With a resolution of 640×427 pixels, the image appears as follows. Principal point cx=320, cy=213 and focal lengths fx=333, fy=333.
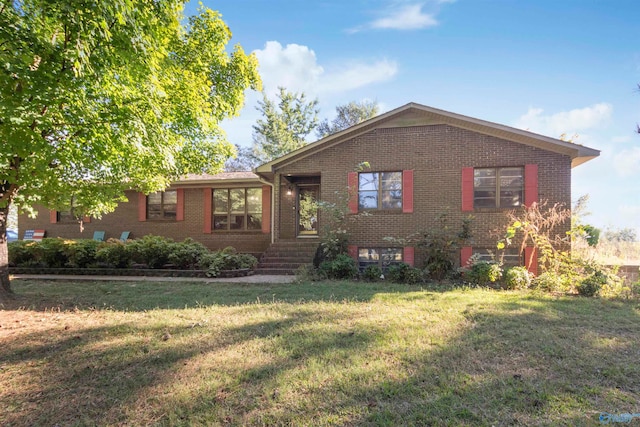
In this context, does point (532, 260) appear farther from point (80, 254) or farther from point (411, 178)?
point (80, 254)

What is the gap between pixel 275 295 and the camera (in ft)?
22.8

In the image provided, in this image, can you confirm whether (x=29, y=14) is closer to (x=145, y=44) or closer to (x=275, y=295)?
(x=145, y=44)

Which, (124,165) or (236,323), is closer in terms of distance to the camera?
(236,323)

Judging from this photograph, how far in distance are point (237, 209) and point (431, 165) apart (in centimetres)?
772

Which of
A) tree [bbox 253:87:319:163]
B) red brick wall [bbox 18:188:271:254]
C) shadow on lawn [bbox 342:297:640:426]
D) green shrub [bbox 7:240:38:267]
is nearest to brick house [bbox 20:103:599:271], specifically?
→ red brick wall [bbox 18:188:271:254]

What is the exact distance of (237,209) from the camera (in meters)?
13.7

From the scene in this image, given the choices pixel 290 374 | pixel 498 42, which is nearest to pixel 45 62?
pixel 290 374

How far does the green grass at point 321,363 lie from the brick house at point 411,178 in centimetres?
438

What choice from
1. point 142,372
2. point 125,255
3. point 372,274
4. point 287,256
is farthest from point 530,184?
point 125,255

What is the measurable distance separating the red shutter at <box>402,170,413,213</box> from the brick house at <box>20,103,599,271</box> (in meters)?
0.03

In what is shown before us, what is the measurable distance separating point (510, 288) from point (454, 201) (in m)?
3.15

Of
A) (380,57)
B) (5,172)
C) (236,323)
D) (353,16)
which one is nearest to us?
(236,323)

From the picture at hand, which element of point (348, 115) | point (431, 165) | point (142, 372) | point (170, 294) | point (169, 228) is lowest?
point (170, 294)

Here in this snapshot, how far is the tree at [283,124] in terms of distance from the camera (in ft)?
103
